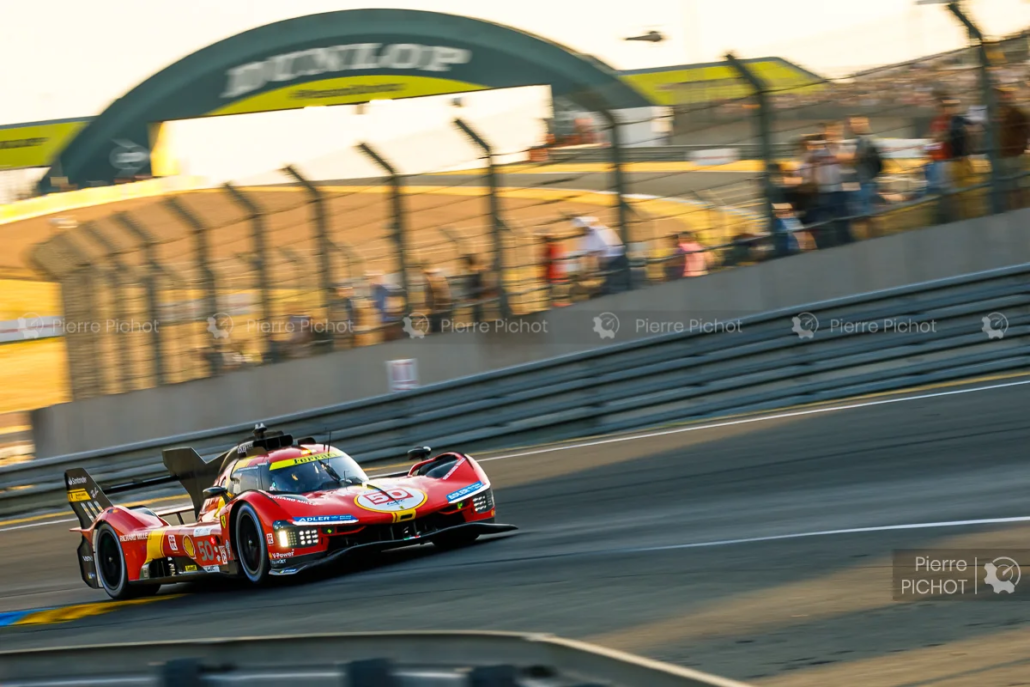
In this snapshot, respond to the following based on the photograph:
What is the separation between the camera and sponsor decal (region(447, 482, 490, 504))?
29.9 feet

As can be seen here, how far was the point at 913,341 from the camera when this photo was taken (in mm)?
12602

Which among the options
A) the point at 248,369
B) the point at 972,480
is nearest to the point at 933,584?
the point at 972,480

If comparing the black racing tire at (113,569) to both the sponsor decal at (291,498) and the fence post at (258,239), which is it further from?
the fence post at (258,239)

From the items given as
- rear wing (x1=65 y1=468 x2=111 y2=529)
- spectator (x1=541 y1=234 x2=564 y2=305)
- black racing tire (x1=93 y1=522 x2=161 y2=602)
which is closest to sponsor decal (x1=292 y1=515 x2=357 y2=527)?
black racing tire (x1=93 y1=522 x2=161 y2=602)

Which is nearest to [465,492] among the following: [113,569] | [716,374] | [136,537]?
[136,537]

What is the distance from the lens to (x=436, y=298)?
15938 millimetres

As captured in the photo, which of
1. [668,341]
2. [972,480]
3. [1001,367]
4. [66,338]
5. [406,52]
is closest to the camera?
[972,480]

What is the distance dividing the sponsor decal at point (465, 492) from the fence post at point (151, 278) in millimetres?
9416

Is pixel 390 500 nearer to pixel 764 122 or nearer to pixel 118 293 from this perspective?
pixel 764 122

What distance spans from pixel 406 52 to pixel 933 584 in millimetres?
39677

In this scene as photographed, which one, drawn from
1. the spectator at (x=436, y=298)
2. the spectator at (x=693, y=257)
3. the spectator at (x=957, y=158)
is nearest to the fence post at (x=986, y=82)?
the spectator at (x=957, y=158)

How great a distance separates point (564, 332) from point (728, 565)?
8.47 meters

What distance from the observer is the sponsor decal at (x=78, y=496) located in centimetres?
1120

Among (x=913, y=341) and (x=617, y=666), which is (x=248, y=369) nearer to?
(x=913, y=341)
